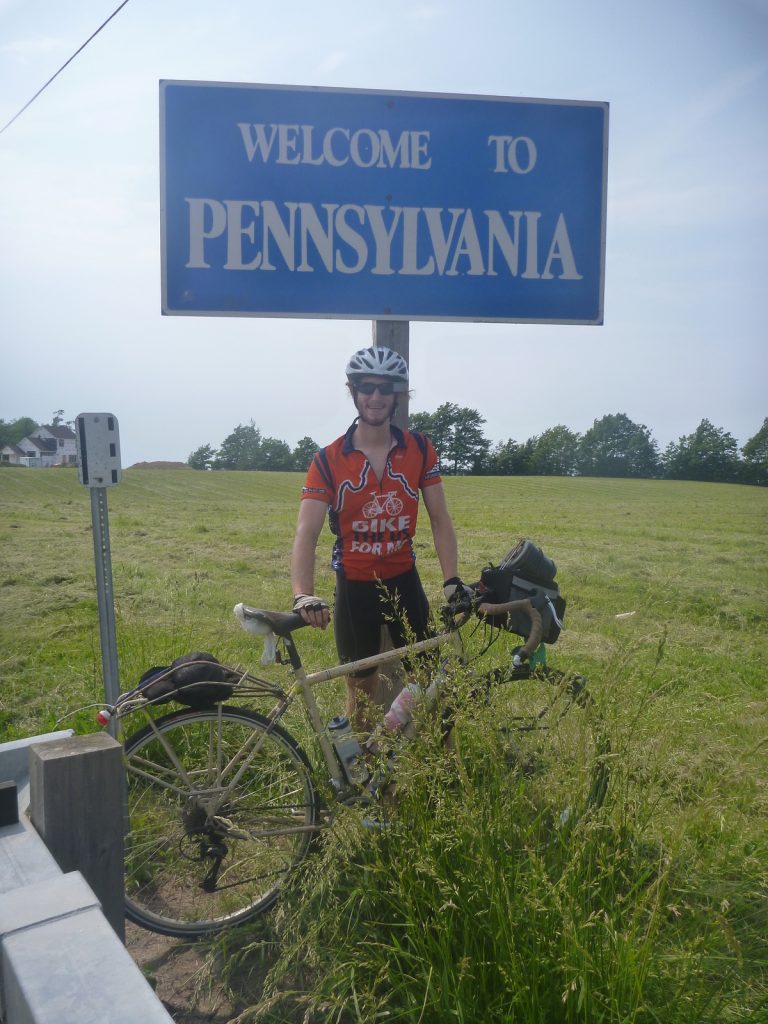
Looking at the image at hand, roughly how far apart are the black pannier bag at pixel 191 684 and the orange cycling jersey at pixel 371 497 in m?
0.77

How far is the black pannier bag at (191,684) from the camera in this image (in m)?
2.88

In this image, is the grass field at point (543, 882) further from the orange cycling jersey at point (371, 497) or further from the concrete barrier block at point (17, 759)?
the concrete barrier block at point (17, 759)

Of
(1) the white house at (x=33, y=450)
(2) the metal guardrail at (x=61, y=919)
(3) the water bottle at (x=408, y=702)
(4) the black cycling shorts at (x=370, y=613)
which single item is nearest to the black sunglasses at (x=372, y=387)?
(4) the black cycling shorts at (x=370, y=613)

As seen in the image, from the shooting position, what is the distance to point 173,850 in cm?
299

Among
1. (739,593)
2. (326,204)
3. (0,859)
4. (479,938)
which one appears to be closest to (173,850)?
(0,859)

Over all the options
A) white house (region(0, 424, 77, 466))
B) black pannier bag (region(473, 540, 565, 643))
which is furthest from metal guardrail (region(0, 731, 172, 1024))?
white house (region(0, 424, 77, 466))

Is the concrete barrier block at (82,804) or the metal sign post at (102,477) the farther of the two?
the metal sign post at (102,477)

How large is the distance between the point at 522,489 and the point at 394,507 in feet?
67.5

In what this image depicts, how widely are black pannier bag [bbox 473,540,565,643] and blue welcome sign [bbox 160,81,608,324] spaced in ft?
3.84

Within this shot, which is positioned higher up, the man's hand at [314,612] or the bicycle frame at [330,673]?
the man's hand at [314,612]

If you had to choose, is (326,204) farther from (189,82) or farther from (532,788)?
(532,788)

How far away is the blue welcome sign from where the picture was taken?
11.5ft

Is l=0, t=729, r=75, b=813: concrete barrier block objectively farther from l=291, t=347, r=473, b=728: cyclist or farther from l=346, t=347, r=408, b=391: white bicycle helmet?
l=346, t=347, r=408, b=391: white bicycle helmet

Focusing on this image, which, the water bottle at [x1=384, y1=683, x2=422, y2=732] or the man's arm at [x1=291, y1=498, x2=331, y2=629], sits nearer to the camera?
the water bottle at [x1=384, y1=683, x2=422, y2=732]
